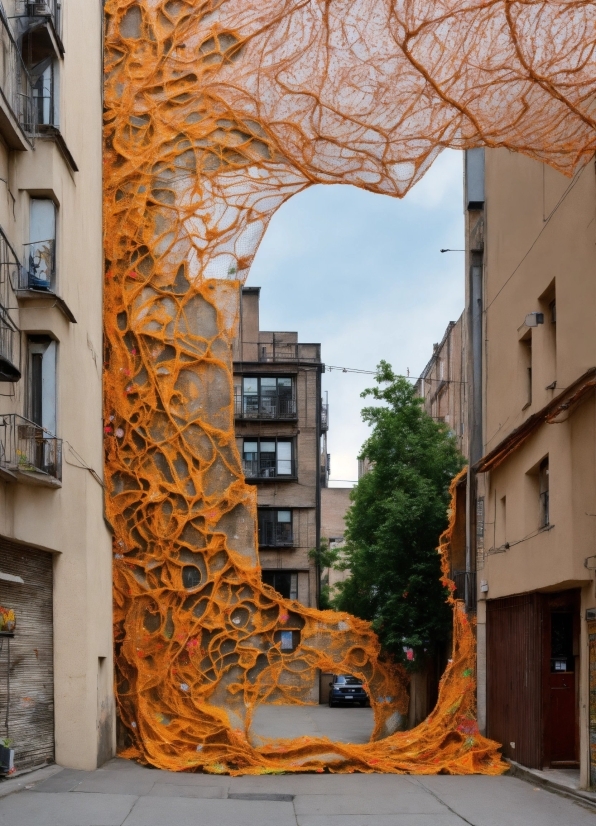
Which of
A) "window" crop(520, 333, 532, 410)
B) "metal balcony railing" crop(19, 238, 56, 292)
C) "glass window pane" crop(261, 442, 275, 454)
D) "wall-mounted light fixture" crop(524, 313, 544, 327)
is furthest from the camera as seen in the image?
"glass window pane" crop(261, 442, 275, 454)

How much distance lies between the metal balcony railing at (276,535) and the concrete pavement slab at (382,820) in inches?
1304

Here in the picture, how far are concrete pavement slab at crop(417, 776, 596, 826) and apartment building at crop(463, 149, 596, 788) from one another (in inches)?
29.1

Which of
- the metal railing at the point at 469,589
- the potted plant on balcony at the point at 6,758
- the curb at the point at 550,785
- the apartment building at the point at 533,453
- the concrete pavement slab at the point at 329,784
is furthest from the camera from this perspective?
the metal railing at the point at 469,589

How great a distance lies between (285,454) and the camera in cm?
Result: 4878

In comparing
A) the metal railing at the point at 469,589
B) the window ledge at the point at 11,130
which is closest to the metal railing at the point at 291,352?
the metal railing at the point at 469,589

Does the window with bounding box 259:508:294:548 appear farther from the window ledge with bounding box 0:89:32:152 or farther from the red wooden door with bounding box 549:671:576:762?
the window ledge with bounding box 0:89:32:152

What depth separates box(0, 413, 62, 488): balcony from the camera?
14.1 metres

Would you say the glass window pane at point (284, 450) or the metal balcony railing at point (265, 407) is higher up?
the metal balcony railing at point (265, 407)

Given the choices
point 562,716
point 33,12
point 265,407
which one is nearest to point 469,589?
point 562,716

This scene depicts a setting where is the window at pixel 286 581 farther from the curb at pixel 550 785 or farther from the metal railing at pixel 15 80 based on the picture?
the metal railing at pixel 15 80

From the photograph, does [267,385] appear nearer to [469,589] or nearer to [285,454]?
[285,454]

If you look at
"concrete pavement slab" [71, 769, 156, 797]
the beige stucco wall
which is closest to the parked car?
the beige stucco wall

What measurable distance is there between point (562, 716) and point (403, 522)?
9.55 m

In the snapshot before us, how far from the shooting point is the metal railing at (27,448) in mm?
14109
